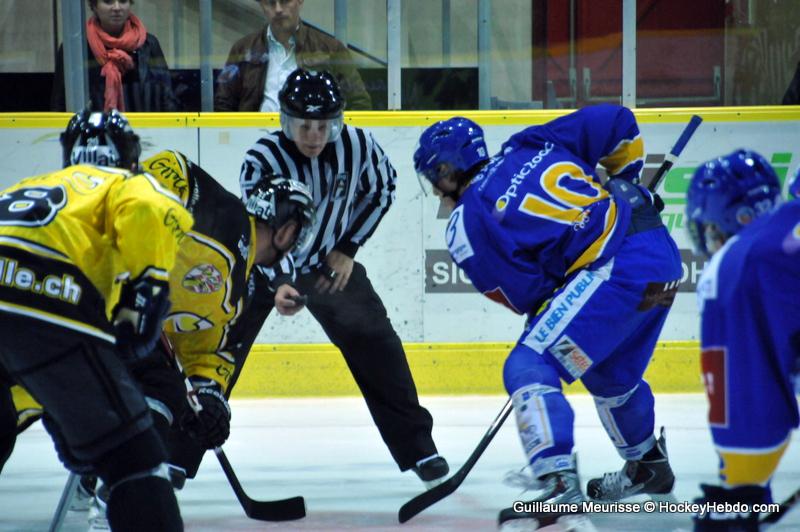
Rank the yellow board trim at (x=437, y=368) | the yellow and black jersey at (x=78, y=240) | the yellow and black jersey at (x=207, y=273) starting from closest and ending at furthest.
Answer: the yellow and black jersey at (x=78, y=240) → the yellow and black jersey at (x=207, y=273) → the yellow board trim at (x=437, y=368)

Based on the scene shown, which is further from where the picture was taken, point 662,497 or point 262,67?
point 262,67

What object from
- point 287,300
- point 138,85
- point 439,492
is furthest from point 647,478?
point 138,85

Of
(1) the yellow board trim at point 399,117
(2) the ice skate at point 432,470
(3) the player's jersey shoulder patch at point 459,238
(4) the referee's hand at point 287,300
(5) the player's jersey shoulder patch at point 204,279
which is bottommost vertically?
(2) the ice skate at point 432,470

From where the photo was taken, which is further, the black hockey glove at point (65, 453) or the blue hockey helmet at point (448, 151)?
the blue hockey helmet at point (448, 151)

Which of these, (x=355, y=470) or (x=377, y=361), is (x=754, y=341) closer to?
(x=377, y=361)

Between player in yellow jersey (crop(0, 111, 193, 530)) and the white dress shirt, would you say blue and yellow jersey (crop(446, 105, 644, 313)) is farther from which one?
the white dress shirt

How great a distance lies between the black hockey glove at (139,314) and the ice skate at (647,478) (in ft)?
5.12

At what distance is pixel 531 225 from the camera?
9.24ft

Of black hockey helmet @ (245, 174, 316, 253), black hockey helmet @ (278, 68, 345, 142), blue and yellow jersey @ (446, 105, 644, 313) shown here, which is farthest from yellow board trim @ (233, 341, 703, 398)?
black hockey helmet @ (245, 174, 316, 253)

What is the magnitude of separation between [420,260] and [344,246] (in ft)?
3.98

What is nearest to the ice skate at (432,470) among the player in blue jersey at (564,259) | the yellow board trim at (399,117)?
the player in blue jersey at (564,259)

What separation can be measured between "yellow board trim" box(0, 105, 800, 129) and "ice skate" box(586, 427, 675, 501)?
1985 millimetres

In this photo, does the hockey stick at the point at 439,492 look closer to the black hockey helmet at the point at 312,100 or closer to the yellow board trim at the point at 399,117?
the black hockey helmet at the point at 312,100

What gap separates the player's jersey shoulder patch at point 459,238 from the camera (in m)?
2.85
